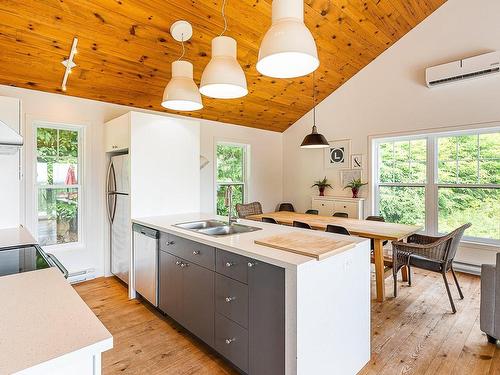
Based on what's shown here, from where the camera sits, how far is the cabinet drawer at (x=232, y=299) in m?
1.82

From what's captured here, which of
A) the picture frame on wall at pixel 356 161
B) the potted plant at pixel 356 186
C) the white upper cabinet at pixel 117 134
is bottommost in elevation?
the potted plant at pixel 356 186

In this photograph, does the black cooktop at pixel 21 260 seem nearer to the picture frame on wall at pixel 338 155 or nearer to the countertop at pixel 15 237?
the countertop at pixel 15 237

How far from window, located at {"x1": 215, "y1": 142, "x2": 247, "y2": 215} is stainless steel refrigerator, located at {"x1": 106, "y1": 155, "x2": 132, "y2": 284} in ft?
6.34

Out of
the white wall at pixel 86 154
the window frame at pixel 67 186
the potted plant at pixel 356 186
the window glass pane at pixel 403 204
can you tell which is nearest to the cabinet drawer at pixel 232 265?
the white wall at pixel 86 154

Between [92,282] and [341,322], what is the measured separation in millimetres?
3181

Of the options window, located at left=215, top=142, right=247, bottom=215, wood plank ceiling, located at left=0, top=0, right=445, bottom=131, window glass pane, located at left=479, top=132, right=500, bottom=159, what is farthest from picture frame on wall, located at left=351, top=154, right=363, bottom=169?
window, located at left=215, top=142, right=247, bottom=215

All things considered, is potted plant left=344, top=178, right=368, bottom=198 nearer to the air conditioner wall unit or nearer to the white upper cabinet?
the air conditioner wall unit

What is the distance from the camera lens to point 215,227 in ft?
9.29

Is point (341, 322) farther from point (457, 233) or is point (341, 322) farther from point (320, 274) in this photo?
point (457, 233)

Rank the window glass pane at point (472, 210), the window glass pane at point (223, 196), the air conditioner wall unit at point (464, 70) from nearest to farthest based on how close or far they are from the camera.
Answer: the air conditioner wall unit at point (464, 70) < the window glass pane at point (472, 210) < the window glass pane at point (223, 196)

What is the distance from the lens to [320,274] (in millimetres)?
1617

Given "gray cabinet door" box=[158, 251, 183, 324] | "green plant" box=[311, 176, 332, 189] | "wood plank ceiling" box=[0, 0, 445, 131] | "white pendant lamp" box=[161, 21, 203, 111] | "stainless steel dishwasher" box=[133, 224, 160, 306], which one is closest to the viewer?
"white pendant lamp" box=[161, 21, 203, 111]

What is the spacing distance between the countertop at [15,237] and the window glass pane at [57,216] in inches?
38.2

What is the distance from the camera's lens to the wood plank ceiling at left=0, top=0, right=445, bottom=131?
2586 mm
